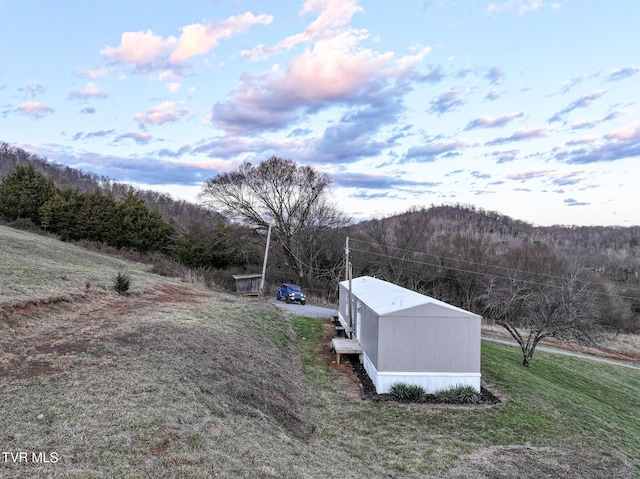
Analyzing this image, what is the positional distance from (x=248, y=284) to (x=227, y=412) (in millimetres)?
21740

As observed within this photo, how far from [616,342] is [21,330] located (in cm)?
3640

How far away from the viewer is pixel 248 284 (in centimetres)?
2881

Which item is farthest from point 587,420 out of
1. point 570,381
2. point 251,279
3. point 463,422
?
point 251,279

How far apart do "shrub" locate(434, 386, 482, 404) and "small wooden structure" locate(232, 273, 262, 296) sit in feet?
60.5

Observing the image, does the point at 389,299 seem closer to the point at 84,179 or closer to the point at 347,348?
the point at 347,348

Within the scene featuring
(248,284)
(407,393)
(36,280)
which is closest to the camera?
(407,393)

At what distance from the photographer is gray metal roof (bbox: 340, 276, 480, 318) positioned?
11828 millimetres

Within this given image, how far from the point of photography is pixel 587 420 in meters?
11.3

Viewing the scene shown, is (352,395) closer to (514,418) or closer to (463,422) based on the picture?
(463,422)

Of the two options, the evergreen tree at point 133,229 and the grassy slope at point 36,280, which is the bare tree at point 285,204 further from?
the grassy slope at point 36,280

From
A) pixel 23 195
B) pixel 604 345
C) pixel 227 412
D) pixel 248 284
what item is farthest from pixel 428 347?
pixel 23 195

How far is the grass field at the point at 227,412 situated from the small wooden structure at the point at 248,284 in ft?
40.1

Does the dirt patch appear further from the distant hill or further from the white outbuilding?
the distant hill

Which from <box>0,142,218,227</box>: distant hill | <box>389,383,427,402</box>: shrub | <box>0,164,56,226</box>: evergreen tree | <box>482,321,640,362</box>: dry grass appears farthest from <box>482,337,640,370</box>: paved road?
<box>0,142,218,227</box>: distant hill
